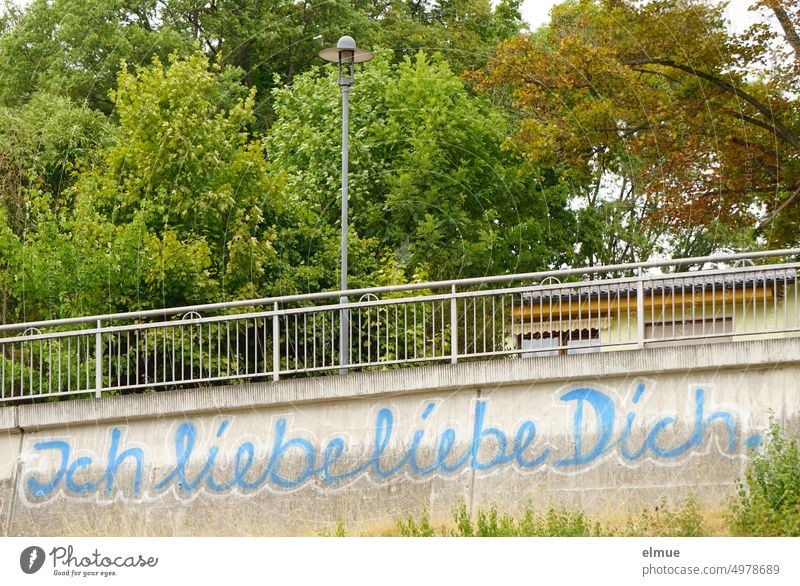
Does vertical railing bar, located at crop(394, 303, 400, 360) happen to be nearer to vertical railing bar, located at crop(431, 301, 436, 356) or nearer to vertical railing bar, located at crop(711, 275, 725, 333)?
vertical railing bar, located at crop(431, 301, 436, 356)

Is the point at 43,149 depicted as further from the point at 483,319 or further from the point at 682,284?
the point at 682,284

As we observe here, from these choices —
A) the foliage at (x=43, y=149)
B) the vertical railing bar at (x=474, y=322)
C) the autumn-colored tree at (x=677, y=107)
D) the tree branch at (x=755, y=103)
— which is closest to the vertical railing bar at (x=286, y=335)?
the vertical railing bar at (x=474, y=322)

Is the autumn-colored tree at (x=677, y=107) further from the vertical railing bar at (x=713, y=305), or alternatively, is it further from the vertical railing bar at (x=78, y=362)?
the vertical railing bar at (x=78, y=362)

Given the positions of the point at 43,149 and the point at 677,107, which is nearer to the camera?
the point at 677,107

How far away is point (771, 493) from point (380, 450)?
4.07 metres

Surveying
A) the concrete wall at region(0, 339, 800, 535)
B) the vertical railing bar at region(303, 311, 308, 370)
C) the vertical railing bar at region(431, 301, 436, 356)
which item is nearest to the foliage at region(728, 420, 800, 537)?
the concrete wall at region(0, 339, 800, 535)

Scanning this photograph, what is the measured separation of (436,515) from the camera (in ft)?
48.2

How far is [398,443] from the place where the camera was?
1503 cm

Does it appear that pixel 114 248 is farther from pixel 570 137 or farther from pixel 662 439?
pixel 662 439

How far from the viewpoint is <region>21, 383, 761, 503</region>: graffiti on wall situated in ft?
46.3

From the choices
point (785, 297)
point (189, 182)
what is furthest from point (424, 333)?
point (189, 182)

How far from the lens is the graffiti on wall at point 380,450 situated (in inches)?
556

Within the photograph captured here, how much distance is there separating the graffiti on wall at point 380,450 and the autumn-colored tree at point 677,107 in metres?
7.76

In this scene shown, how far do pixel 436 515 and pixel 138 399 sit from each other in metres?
3.65
